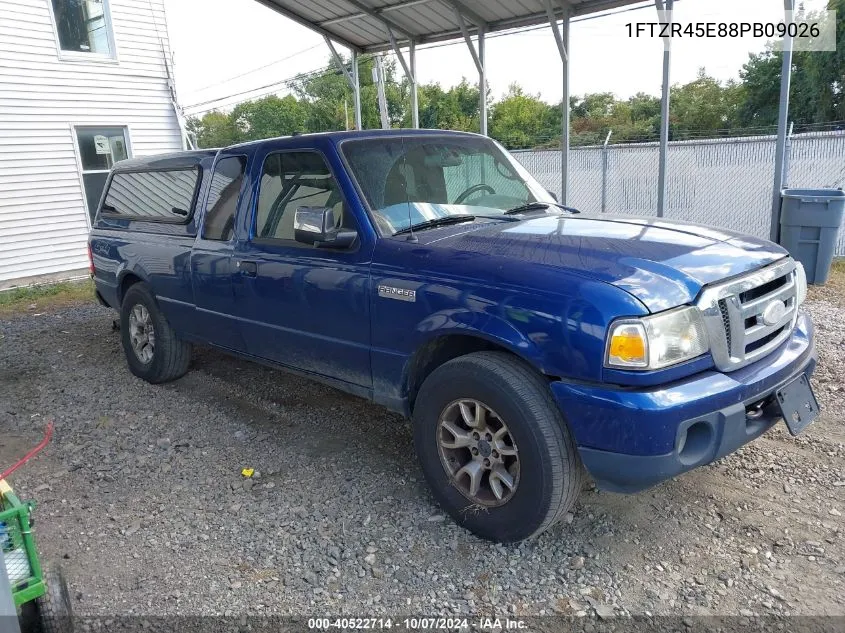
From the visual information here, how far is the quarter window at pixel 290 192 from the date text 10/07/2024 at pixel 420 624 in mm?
2015

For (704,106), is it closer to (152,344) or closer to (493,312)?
(152,344)

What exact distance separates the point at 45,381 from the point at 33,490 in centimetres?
245

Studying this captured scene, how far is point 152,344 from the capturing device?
5.54 m

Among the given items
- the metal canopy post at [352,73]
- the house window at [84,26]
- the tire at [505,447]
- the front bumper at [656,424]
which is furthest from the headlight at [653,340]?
the house window at [84,26]

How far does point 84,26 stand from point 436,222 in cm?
1108

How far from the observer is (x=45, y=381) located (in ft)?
19.7

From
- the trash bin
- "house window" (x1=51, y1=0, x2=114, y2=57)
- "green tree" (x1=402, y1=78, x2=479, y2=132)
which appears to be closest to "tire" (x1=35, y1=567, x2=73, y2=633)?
the trash bin

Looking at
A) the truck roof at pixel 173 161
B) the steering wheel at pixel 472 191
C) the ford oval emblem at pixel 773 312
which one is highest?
the truck roof at pixel 173 161

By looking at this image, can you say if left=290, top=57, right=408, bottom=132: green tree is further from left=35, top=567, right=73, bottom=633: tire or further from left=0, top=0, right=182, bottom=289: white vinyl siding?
left=35, top=567, right=73, bottom=633: tire

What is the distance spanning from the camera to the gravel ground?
279 centimetres

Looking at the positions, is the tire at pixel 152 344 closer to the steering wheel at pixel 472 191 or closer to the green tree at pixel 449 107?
the steering wheel at pixel 472 191

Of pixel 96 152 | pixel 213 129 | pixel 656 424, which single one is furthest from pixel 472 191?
pixel 213 129

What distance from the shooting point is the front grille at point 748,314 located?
8.96ft

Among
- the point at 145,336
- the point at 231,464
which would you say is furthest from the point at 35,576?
the point at 145,336
